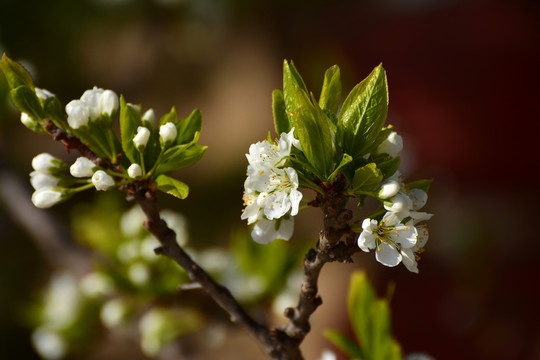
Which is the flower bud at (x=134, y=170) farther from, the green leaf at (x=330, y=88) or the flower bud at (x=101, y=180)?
the green leaf at (x=330, y=88)

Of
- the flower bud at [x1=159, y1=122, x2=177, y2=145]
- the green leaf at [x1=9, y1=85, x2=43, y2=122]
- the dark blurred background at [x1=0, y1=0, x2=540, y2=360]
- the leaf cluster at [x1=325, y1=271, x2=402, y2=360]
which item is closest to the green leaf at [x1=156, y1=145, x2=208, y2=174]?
the flower bud at [x1=159, y1=122, x2=177, y2=145]

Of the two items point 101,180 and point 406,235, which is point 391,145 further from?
point 101,180

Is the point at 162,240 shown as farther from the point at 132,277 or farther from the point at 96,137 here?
the point at 132,277

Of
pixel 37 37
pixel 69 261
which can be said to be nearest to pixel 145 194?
pixel 69 261

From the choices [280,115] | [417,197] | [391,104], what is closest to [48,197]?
[280,115]

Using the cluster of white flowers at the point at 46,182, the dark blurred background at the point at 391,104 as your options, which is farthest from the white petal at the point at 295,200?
the dark blurred background at the point at 391,104
